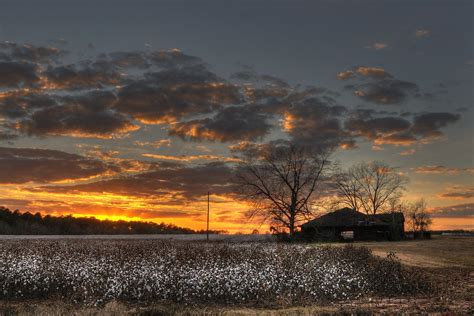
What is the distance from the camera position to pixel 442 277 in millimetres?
22516

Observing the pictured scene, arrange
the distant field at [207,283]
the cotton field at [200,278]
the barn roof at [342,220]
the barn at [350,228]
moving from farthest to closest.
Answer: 1. the barn roof at [342,220]
2. the barn at [350,228]
3. the cotton field at [200,278]
4. the distant field at [207,283]

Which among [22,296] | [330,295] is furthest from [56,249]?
[330,295]

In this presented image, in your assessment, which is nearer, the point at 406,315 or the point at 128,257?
the point at 406,315

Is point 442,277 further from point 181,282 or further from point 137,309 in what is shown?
point 137,309

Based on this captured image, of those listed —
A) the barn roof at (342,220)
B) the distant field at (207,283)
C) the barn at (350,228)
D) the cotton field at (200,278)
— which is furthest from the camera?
the barn roof at (342,220)

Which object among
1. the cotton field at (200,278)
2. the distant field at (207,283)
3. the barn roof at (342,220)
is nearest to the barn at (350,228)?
the barn roof at (342,220)

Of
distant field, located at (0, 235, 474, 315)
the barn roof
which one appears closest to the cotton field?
distant field, located at (0, 235, 474, 315)

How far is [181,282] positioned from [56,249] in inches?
438

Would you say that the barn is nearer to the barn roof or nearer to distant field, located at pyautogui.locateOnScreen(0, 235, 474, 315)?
the barn roof

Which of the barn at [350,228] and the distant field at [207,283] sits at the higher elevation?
the barn at [350,228]

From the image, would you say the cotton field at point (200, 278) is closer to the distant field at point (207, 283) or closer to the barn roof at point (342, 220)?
the distant field at point (207, 283)

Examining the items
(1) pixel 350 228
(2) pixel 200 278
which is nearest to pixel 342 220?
(1) pixel 350 228

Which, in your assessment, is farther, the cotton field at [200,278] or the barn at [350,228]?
the barn at [350,228]

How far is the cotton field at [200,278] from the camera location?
55.9ft
